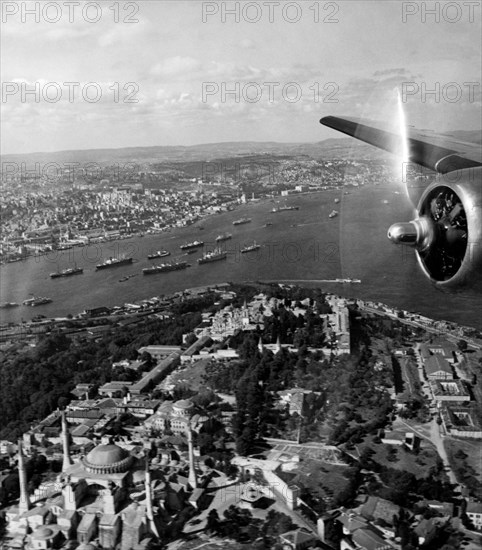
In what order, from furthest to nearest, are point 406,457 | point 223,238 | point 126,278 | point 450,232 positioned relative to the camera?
point 223,238, point 126,278, point 406,457, point 450,232

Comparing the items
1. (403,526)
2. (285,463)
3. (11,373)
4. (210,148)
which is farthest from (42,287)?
(210,148)

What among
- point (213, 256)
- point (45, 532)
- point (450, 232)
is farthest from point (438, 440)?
point (213, 256)

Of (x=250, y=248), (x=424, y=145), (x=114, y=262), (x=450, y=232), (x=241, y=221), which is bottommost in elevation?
(x=114, y=262)

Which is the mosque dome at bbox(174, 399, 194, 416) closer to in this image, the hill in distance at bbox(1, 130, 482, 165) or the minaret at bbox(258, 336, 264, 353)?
the minaret at bbox(258, 336, 264, 353)

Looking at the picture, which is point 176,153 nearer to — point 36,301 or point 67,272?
point 67,272

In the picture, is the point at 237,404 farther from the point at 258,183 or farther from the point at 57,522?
the point at 258,183

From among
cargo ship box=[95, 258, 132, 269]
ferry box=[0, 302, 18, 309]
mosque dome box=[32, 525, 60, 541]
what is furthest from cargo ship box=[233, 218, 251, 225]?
mosque dome box=[32, 525, 60, 541]

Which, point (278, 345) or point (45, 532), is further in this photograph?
point (278, 345)
